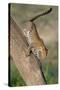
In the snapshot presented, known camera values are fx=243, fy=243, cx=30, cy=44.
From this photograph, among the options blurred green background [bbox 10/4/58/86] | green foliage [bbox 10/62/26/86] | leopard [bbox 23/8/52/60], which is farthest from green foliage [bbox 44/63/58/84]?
green foliage [bbox 10/62/26/86]

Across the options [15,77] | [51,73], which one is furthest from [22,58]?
[51,73]

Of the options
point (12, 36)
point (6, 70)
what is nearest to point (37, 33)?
point (12, 36)

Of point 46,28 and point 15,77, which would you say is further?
point 46,28

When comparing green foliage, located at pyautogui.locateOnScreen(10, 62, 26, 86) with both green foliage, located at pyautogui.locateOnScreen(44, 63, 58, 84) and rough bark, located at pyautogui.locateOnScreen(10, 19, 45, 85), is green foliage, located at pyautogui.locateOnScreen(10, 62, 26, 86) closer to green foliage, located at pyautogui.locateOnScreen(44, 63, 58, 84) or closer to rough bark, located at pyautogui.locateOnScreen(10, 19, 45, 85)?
rough bark, located at pyautogui.locateOnScreen(10, 19, 45, 85)

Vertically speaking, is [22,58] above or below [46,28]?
below

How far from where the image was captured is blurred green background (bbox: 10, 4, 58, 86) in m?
2.57

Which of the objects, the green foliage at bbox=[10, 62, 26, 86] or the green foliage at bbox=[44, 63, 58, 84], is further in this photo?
the green foliage at bbox=[44, 63, 58, 84]

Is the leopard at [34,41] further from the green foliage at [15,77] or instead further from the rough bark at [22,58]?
the green foliage at [15,77]

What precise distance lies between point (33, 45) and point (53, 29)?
0.29 meters

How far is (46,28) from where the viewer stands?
2654mm

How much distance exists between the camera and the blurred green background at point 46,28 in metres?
2.57

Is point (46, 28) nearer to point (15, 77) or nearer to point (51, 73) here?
point (51, 73)

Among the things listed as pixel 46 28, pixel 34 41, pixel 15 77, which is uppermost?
pixel 46 28

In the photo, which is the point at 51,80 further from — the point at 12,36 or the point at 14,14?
the point at 14,14
